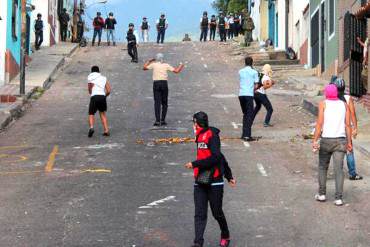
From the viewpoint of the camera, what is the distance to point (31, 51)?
3900cm

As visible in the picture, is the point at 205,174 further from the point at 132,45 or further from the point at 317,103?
the point at 132,45

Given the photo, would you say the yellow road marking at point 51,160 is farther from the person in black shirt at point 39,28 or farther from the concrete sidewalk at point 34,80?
the person in black shirt at point 39,28

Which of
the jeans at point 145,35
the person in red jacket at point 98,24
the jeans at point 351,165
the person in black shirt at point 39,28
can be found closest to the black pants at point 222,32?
the jeans at point 145,35

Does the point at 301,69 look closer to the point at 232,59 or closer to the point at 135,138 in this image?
the point at 232,59

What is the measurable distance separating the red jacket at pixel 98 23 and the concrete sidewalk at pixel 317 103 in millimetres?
16983

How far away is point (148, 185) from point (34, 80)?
17.6m

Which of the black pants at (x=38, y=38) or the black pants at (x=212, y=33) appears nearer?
the black pants at (x=38, y=38)

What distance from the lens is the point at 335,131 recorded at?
1100cm

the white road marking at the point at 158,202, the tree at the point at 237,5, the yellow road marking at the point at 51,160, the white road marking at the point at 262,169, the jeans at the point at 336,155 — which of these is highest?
the tree at the point at 237,5

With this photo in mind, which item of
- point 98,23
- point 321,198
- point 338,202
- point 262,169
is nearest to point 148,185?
point 262,169

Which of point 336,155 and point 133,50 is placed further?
point 133,50

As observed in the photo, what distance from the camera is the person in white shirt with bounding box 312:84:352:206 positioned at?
11016mm

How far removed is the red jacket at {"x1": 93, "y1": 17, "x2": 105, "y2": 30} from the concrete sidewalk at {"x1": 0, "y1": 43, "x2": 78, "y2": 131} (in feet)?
6.23

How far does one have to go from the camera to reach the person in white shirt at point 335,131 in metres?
11.0
